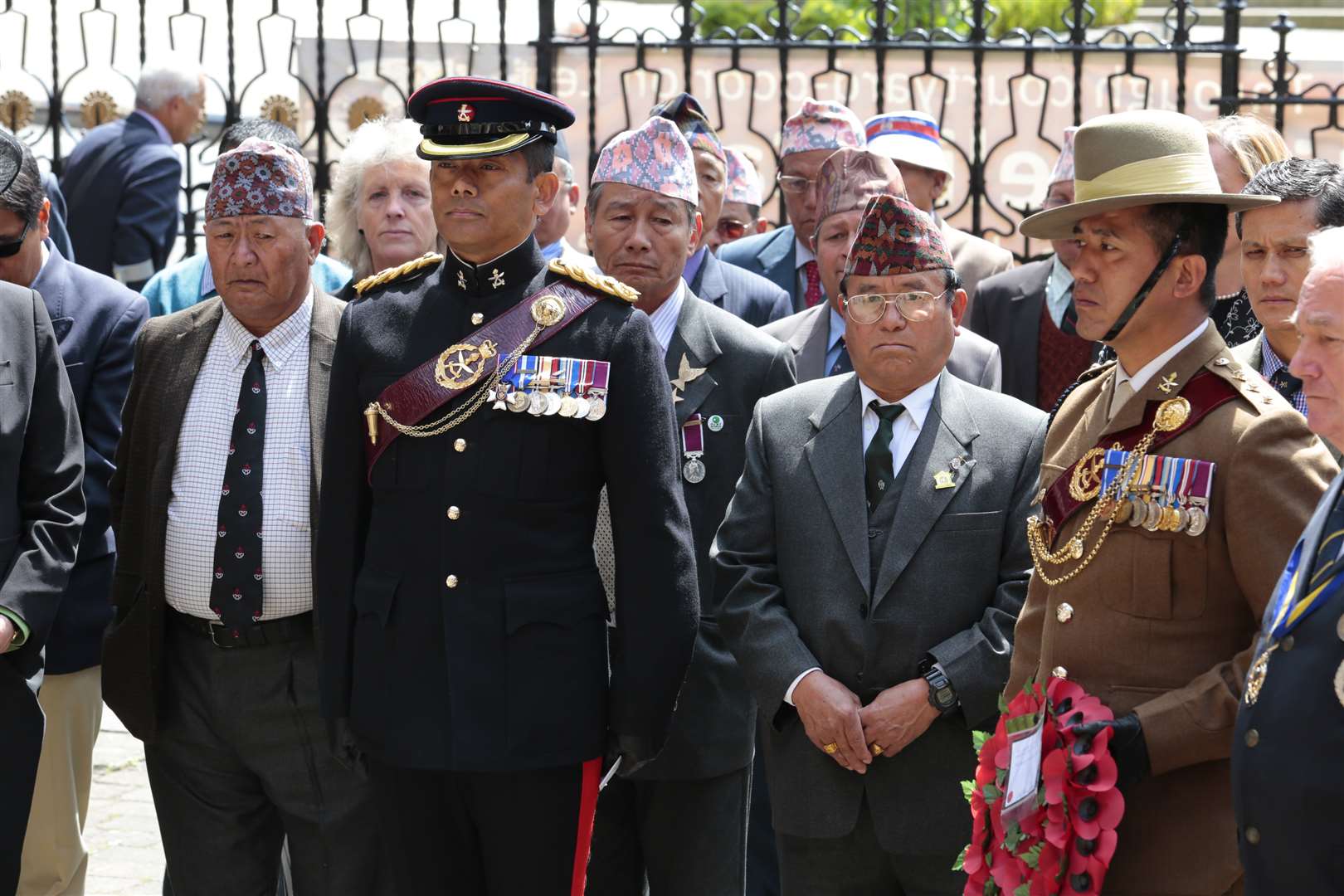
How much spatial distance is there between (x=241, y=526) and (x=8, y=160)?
1.34m

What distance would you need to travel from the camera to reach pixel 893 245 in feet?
12.7

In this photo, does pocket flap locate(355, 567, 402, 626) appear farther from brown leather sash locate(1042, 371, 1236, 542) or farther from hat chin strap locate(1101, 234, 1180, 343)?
hat chin strap locate(1101, 234, 1180, 343)

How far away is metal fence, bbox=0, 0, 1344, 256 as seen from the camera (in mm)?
7953

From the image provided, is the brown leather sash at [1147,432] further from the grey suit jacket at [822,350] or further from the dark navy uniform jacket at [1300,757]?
the grey suit jacket at [822,350]

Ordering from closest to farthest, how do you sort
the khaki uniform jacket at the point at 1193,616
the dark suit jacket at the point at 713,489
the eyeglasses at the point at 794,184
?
the khaki uniform jacket at the point at 1193,616 → the dark suit jacket at the point at 713,489 → the eyeglasses at the point at 794,184

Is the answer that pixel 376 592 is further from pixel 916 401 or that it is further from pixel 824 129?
pixel 824 129

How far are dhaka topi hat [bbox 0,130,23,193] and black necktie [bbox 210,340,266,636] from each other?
102 cm

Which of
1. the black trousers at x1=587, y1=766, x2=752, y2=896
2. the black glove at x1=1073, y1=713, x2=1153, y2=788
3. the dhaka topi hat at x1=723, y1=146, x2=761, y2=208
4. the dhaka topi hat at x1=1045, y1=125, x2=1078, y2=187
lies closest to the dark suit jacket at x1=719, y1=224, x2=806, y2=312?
the dhaka topi hat at x1=723, y1=146, x2=761, y2=208

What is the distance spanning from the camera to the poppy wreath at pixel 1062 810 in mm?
2980

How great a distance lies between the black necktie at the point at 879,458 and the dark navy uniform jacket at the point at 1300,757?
1.31 meters

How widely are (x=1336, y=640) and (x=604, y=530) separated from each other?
1.66 metres

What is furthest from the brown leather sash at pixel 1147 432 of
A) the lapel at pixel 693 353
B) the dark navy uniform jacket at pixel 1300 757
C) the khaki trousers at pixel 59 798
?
the khaki trousers at pixel 59 798

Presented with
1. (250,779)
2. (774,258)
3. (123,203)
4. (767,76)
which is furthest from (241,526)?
(767,76)

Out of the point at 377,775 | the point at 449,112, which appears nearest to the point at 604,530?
the point at 377,775
